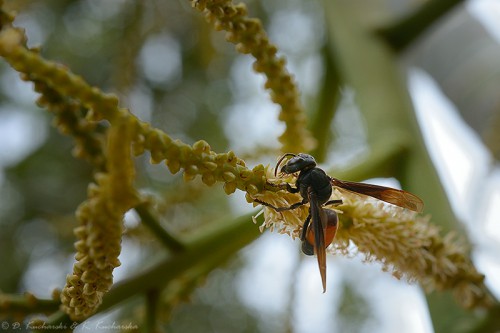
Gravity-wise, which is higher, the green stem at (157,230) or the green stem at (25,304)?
the green stem at (157,230)

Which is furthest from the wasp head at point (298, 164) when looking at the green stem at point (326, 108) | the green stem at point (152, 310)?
the green stem at point (326, 108)

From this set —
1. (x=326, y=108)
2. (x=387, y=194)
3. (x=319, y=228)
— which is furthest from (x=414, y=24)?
(x=319, y=228)

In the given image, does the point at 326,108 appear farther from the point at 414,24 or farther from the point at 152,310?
the point at 152,310

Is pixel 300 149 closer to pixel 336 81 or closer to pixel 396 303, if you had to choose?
pixel 336 81

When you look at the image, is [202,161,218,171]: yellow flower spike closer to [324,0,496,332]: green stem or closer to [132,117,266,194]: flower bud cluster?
[132,117,266,194]: flower bud cluster

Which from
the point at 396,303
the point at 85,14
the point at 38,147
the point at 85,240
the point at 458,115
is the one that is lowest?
the point at 85,240

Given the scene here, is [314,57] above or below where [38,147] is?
above

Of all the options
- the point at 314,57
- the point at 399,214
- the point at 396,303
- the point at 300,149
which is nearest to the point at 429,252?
the point at 399,214

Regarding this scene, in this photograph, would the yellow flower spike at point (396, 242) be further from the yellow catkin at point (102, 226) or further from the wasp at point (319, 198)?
the yellow catkin at point (102, 226)
